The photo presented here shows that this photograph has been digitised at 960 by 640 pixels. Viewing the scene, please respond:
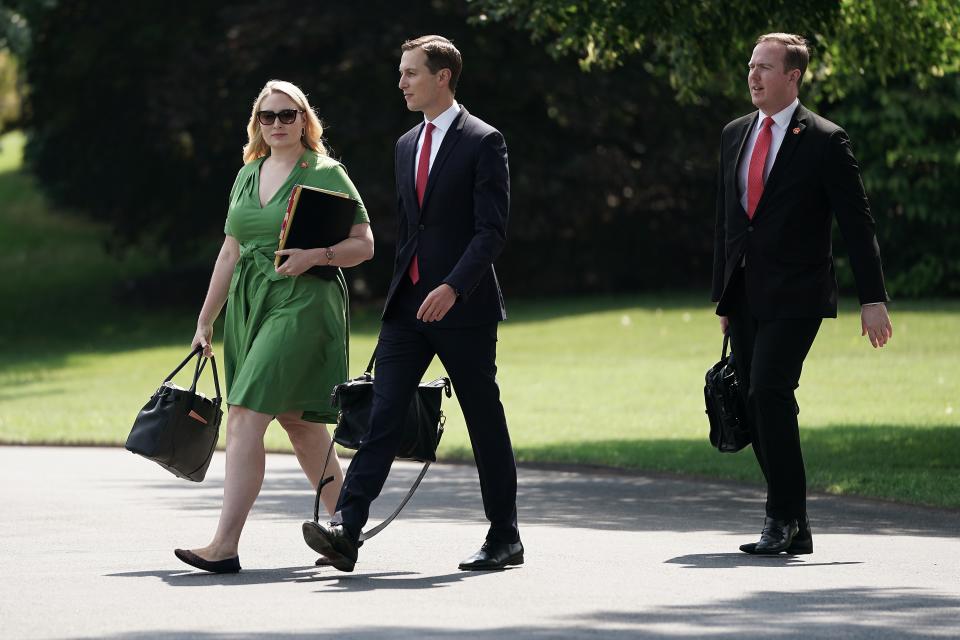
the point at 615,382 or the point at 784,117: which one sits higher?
the point at 784,117

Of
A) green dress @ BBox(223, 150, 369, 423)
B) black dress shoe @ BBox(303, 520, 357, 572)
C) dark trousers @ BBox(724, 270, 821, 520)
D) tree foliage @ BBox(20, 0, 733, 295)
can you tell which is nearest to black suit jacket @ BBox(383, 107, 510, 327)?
green dress @ BBox(223, 150, 369, 423)

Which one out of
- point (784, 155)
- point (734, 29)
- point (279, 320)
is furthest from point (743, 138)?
point (734, 29)

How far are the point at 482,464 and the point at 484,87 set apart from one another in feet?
75.8

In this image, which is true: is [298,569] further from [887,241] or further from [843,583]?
[887,241]

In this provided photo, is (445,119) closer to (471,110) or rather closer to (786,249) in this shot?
(786,249)

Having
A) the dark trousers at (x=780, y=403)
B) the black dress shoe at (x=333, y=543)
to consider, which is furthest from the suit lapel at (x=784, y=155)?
the black dress shoe at (x=333, y=543)

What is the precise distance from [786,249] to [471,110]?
2208cm

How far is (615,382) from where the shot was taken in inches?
779

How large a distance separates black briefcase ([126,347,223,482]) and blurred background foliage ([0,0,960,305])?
1689 centimetres

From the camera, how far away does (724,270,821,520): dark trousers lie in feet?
25.8

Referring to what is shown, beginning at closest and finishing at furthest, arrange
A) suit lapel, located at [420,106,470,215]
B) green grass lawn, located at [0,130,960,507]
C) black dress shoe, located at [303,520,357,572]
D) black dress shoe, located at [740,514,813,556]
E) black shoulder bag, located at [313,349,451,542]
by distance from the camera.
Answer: black dress shoe, located at [303,520,357,572], suit lapel, located at [420,106,470,215], black shoulder bag, located at [313,349,451,542], black dress shoe, located at [740,514,813,556], green grass lawn, located at [0,130,960,507]

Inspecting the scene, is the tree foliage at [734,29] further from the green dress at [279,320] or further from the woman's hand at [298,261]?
the woman's hand at [298,261]

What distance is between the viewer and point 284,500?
34.3ft

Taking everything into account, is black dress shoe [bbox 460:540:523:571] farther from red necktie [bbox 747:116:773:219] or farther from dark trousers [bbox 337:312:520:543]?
red necktie [bbox 747:116:773:219]
